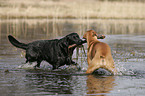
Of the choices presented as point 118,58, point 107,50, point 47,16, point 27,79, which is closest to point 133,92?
point 107,50

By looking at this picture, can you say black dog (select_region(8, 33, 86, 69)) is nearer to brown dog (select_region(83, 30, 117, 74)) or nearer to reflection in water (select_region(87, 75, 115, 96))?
brown dog (select_region(83, 30, 117, 74))

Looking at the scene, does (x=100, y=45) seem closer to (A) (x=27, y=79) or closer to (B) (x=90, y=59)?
(B) (x=90, y=59)

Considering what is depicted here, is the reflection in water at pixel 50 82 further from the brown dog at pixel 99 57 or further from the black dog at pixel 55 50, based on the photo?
the brown dog at pixel 99 57

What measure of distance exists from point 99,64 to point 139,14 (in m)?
126

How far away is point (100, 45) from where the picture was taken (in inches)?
→ 399

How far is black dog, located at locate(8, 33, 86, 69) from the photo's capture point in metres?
11.1

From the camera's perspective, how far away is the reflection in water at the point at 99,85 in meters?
8.22

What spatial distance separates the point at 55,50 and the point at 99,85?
2.77 m

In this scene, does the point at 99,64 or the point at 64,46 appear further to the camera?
the point at 64,46

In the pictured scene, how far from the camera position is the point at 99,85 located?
353 inches

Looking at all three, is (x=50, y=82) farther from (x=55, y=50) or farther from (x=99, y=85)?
(x=55, y=50)

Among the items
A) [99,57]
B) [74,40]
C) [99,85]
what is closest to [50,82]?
[99,85]

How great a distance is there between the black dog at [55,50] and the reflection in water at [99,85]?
4.48ft

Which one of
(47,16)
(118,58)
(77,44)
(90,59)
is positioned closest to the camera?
(90,59)
